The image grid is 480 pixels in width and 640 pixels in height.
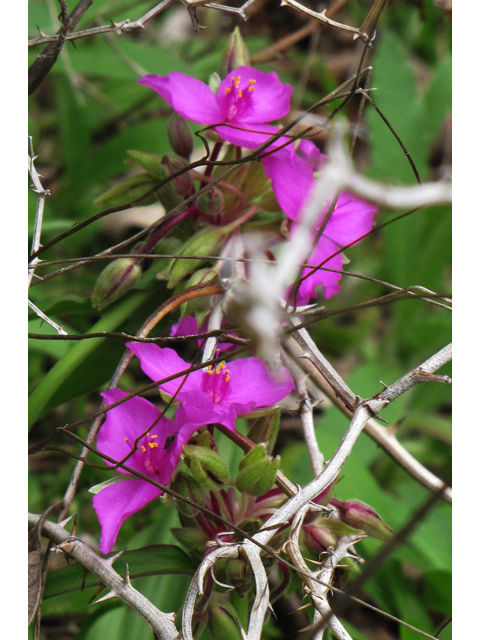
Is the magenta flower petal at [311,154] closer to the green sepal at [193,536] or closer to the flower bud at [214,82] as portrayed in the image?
the flower bud at [214,82]

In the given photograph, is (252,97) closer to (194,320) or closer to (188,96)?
(188,96)

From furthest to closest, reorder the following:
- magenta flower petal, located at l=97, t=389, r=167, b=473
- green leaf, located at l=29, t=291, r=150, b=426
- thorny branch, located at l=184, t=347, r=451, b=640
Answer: green leaf, located at l=29, t=291, r=150, b=426
magenta flower petal, located at l=97, t=389, r=167, b=473
thorny branch, located at l=184, t=347, r=451, b=640

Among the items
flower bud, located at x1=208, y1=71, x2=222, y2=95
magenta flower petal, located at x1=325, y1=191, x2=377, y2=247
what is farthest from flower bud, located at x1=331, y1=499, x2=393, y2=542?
flower bud, located at x1=208, y1=71, x2=222, y2=95

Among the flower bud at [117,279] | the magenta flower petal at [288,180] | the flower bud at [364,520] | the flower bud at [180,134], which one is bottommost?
the flower bud at [364,520]

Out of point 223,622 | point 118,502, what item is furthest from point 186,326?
point 223,622

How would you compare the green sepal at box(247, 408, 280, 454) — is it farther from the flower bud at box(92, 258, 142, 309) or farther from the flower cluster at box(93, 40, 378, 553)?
the flower bud at box(92, 258, 142, 309)

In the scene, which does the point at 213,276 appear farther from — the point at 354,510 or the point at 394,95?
the point at 394,95

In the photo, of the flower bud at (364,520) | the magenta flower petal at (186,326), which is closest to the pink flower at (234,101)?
the magenta flower petal at (186,326)
